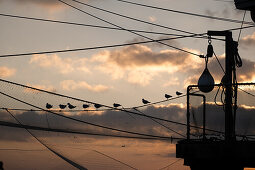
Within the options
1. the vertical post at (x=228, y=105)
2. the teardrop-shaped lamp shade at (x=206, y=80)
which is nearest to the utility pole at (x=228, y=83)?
the vertical post at (x=228, y=105)

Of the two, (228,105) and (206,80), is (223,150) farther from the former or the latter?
(206,80)

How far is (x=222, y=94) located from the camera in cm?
1972

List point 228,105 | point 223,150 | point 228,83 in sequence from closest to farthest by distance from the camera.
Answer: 1. point 223,150
2. point 228,105
3. point 228,83

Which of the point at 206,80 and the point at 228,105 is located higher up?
the point at 206,80

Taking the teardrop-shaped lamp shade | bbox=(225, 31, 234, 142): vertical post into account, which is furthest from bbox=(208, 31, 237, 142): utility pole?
the teardrop-shaped lamp shade

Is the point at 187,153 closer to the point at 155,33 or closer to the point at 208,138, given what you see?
the point at 208,138

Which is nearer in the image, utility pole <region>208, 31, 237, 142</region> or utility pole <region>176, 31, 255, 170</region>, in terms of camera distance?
utility pole <region>176, 31, 255, 170</region>

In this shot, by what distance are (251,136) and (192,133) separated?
85.2 inches

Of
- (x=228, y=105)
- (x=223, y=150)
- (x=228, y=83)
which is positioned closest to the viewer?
(x=223, y=150)

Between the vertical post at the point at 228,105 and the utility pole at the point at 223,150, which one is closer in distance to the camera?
the utility pole at the point at 223,150

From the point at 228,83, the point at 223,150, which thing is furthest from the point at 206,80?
the point at 223,150

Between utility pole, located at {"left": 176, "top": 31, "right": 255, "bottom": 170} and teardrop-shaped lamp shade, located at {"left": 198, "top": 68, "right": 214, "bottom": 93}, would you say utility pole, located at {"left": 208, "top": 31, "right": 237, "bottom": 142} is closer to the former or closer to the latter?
utility pole, located at {"left": 176, "top": 31, "right": 255, "bottom": 170}

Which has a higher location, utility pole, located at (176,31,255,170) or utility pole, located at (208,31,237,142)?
utility pole, located at (208,31,237,142)

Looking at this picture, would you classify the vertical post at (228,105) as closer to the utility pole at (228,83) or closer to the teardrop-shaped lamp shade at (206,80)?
the utility pole at (228,83)
